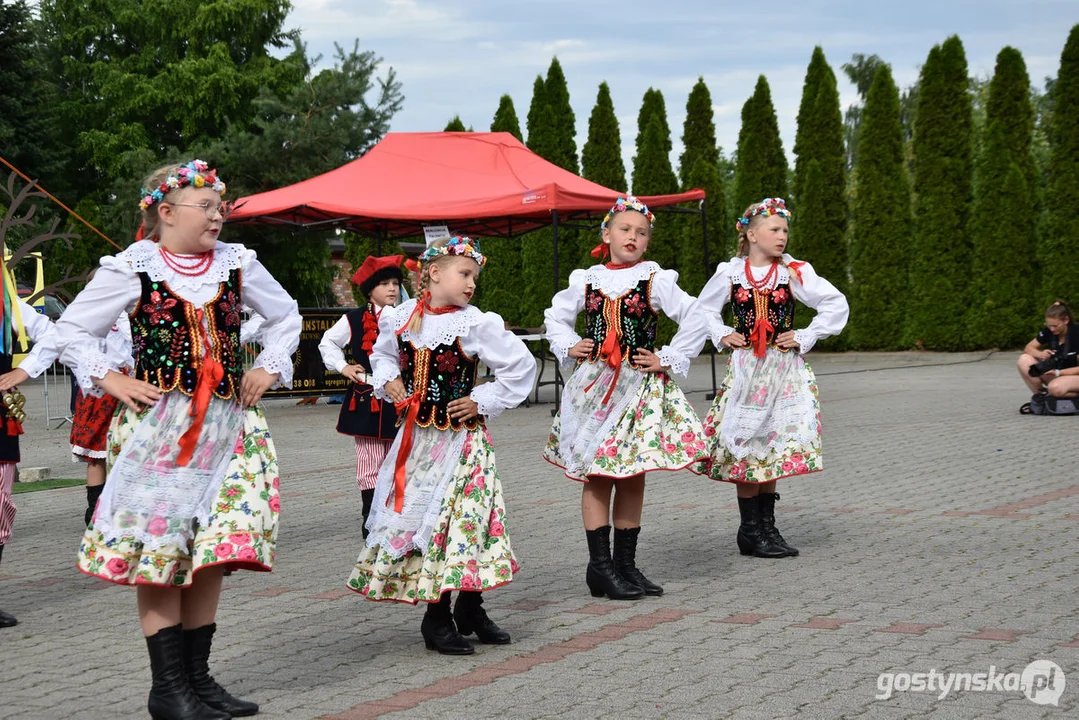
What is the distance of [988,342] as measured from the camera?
2567 centimetres

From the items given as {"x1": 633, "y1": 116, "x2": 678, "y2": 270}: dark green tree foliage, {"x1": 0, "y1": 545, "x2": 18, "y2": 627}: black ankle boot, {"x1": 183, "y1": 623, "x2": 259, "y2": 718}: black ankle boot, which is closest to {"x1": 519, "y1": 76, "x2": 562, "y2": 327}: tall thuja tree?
{"x1": 633, "y1": 116, "x2": 678, "y2": 270}: dark green tree foliage

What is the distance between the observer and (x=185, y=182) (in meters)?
4.20

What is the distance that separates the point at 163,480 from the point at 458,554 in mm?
1234

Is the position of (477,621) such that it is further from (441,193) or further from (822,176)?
(822,176)

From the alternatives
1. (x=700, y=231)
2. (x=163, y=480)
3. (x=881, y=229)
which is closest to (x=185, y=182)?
(x=163, y=480)

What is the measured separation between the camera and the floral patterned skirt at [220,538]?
3.99m

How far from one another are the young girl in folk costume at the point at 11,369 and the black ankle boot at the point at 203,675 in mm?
1937

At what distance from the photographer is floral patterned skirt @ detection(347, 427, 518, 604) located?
4.84m

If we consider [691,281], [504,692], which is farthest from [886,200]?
[504,692]

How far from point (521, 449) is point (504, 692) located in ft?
26.2

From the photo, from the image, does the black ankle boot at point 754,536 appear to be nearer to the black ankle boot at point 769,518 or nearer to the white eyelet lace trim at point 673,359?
the black ankle boot at point 769,518

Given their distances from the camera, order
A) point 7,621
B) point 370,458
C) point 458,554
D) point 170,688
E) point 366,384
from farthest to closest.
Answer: point 370,458, point 366,384, point 7,621, point 458,554, point 170,688

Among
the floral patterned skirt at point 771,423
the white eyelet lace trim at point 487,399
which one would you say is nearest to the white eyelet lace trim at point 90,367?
the white eyelet lace trim at point 487,399

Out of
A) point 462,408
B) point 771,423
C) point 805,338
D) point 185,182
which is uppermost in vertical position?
point 185,182
